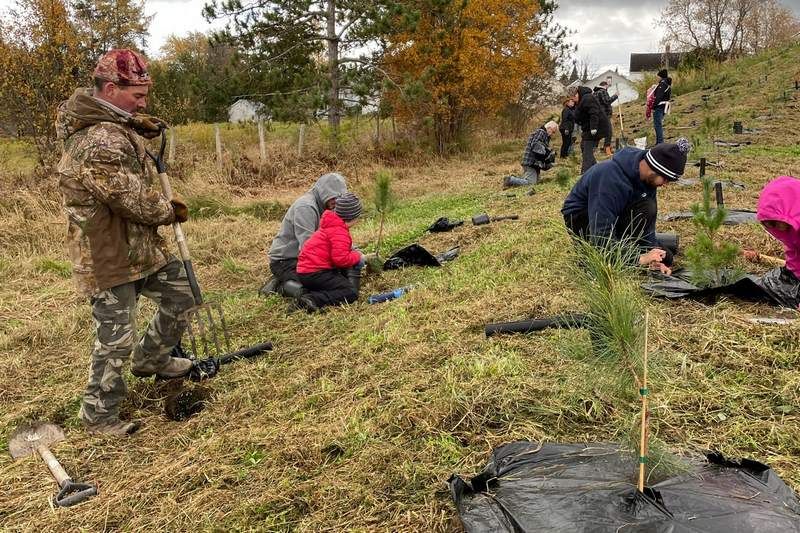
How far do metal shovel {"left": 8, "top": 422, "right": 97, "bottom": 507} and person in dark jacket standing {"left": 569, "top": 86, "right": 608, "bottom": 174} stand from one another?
347 inches

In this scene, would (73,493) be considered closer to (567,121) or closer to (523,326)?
(523,326)

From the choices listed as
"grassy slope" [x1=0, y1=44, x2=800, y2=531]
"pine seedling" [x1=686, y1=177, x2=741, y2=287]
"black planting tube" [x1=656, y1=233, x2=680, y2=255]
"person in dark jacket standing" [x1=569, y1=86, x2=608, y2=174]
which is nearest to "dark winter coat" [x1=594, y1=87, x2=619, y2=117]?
"person in dark jacket standing" [x1=569, y1=86, x2=608, y2=174]

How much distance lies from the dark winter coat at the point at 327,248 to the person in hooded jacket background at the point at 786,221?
3178 mm

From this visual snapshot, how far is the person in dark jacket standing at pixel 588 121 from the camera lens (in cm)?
990

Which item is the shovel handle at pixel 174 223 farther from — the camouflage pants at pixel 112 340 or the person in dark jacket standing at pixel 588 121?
the person in dark jacket standing at pixel 588 121

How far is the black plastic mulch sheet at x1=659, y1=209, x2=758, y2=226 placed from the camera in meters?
5.76

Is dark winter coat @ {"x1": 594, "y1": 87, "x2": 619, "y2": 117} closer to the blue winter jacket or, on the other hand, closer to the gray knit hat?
the blue winter jacket

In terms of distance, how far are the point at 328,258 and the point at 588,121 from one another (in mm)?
7185

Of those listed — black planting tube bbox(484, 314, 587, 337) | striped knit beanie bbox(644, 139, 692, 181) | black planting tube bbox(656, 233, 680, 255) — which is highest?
striped knit beanie bbox(644, 139, 692, 181)

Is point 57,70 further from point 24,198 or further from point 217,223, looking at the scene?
point 217,223

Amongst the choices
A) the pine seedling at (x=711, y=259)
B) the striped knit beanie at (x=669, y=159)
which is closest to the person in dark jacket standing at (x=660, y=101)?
the pine seedling at (x=711, y=259)

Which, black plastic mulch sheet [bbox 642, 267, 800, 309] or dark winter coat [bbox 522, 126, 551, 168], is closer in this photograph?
black plastic mulch sheet [bbox 642, 267, 800, 309]

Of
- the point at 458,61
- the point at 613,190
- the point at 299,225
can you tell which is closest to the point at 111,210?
the point at 299,225

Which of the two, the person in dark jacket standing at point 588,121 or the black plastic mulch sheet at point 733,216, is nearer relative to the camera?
the black plastic mulch sheet at point 733,216
